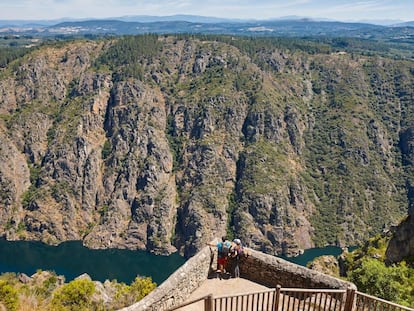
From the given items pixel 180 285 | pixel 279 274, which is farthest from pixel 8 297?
pixel 279 274

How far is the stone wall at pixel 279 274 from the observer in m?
21.0

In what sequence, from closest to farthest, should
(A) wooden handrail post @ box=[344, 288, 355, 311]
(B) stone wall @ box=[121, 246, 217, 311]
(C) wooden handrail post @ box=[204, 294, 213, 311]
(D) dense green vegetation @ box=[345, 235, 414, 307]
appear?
(C) wooden handrail post @ box=[204, 294, 213, 311]
(A) wooden handrail post @ box=[344, 288, 355, 311]
(B) stone wall @ box=[121, 246, 217, 311]
(D) dense green vegetation @ box=[345, 235, 414, 307]

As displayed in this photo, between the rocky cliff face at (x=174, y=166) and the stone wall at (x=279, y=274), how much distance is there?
456 ft

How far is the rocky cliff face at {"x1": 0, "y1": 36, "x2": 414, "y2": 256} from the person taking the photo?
170m

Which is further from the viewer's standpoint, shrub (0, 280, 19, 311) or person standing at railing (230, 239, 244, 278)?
shrub (0, 280, 19, 311)

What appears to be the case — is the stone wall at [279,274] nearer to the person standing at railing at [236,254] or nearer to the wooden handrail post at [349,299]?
the person standing at railing at [236,254]

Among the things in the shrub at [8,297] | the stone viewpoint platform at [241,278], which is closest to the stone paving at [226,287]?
the stone viewpoint platform at [241,278]

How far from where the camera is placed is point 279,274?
879 inches

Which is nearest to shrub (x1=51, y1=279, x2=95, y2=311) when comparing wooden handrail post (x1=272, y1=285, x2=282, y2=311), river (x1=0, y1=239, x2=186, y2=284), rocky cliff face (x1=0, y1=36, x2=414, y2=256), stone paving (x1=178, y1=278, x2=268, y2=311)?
stone paving (x1=178, y1=278, x2=268, y2=311)

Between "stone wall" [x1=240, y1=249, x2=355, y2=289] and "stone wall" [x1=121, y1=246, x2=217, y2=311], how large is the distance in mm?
1881

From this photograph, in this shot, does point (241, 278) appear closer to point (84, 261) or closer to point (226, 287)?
point (226, 287)

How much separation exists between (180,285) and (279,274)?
5.02 m

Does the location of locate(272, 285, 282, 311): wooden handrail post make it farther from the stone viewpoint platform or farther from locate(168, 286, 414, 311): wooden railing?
the stone viewpoint platform

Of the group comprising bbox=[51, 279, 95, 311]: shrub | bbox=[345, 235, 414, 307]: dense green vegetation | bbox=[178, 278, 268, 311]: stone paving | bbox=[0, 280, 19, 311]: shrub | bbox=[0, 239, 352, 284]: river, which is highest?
bbox=[178, 278, 268, 311]: stone paving
